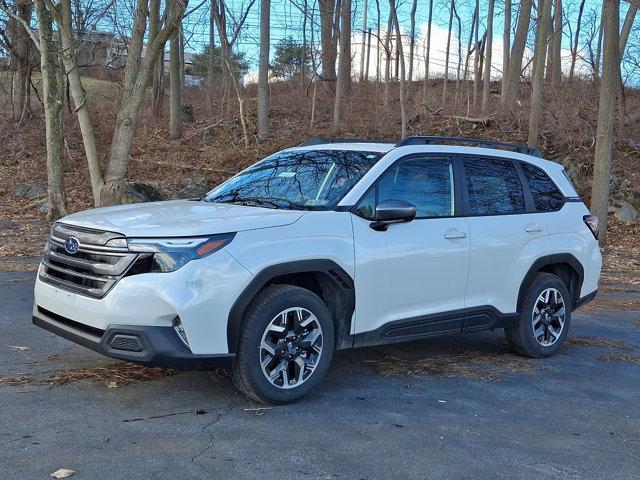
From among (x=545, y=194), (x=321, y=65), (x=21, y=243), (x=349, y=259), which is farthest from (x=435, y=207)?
(x=321, y=65)

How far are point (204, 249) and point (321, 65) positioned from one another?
2594 cm

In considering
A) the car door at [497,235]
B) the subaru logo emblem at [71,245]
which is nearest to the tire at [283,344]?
the subaru logo emblem at [71,245]

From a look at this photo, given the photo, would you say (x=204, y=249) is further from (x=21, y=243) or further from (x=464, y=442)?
(x=21, y=243)

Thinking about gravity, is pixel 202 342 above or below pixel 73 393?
above

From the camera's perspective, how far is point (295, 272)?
15.6 feet

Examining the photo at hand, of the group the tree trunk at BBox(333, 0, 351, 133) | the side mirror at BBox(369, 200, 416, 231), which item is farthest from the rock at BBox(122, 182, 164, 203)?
the side mirror at BBox(369, 200, 416, 231)

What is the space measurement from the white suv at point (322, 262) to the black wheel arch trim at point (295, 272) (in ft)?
0.03

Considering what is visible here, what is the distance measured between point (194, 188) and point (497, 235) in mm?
13976

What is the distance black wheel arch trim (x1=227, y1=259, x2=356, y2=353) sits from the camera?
4430 mm

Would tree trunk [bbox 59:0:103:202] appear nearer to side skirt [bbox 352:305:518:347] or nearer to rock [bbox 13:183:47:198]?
rock [bbox 13:183:47:198]

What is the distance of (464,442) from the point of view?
4.29m

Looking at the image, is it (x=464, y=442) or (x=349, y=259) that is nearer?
(x=464, y=442)

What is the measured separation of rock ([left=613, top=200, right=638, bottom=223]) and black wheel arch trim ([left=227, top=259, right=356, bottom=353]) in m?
13.5

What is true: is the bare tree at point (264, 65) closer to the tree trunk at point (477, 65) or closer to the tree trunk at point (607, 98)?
the tree trunk at point (477, 65)
